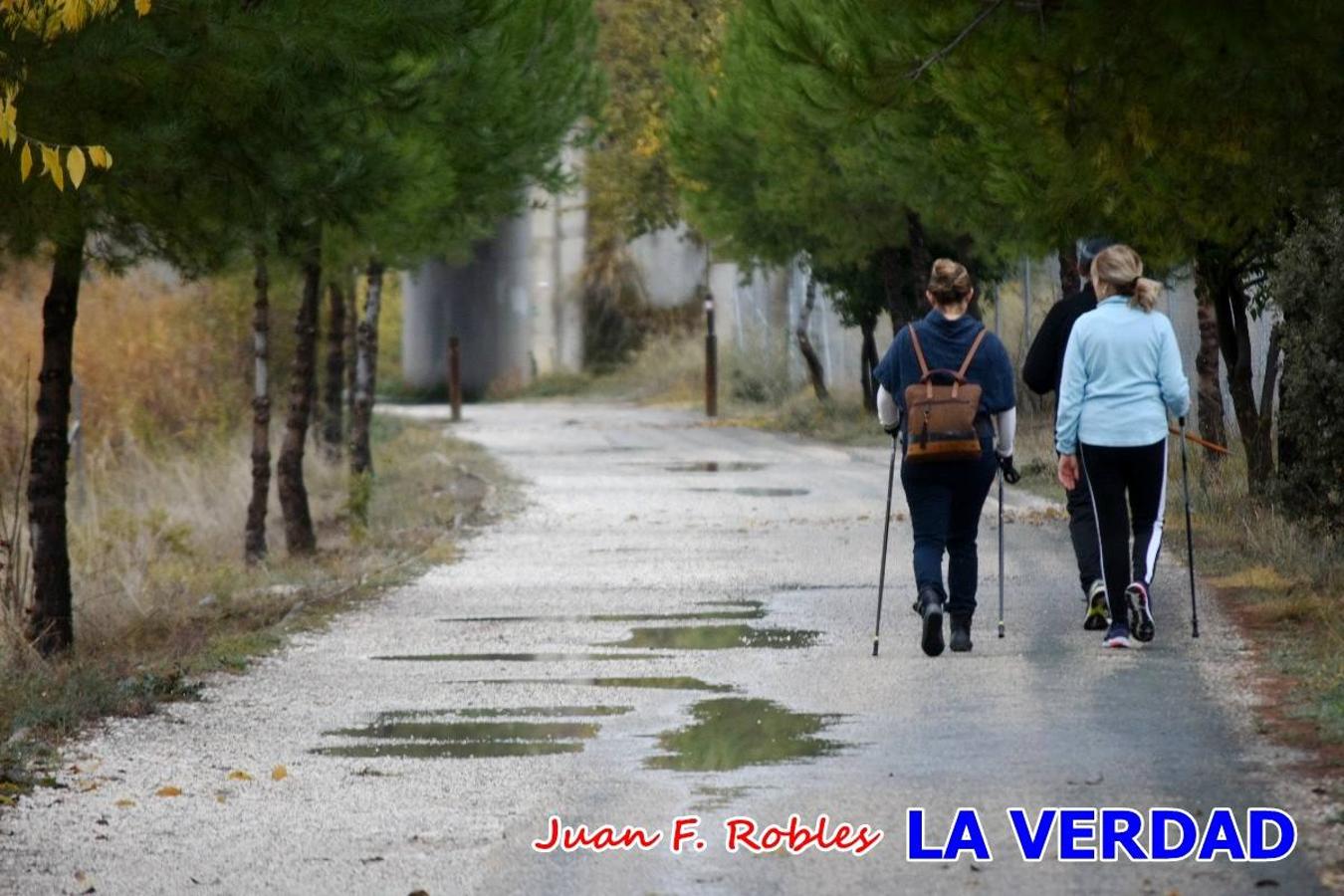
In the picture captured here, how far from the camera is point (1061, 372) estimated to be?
12.1 m

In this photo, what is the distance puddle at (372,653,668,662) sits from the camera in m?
12.3

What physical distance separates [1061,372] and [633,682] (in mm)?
2623

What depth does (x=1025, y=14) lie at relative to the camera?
924 cm

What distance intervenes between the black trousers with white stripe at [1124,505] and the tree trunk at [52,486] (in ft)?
19.2

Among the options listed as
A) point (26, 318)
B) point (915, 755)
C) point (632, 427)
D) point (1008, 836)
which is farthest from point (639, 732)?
point (632, 427)

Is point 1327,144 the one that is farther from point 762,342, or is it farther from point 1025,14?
point 762,342

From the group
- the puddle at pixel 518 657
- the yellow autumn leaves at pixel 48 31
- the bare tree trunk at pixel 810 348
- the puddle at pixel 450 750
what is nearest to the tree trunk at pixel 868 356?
the bare tree trunk at pixel 810 348

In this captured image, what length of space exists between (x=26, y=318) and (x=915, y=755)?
2159 cm

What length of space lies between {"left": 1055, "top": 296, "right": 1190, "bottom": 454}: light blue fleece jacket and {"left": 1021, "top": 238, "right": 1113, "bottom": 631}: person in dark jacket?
38cm

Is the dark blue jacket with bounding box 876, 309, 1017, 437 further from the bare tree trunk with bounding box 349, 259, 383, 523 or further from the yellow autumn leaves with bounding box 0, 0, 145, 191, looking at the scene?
the bare tree trunk with bounding box 349, 259, 383, 523

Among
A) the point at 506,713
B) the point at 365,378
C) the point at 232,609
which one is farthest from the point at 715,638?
the point at 365,378

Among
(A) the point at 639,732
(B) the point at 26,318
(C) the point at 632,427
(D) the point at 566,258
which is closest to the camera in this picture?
(A) the point at 639,732

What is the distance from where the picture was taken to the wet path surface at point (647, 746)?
7402 mm

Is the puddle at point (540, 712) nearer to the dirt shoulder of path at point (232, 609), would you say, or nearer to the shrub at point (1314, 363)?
the dirt shoulder of path at point (232, 609)
